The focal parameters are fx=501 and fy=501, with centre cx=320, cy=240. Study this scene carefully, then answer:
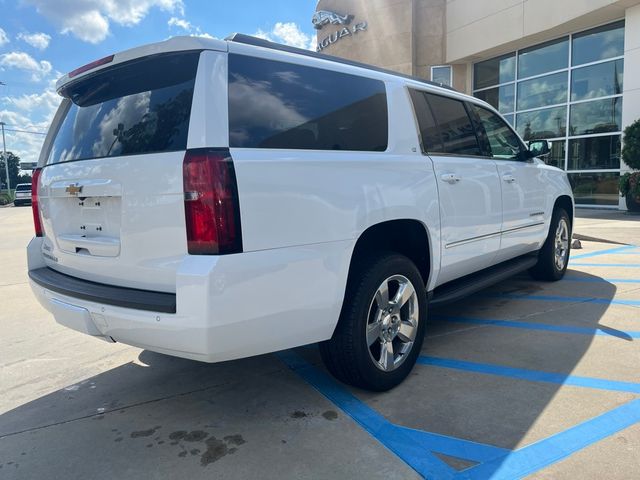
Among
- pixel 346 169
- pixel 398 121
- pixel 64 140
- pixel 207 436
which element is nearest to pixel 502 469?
pixel 207 436

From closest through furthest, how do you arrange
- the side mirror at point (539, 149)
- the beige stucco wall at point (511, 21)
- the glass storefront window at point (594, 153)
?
1. the side mirror at point (539, 149)
2. the beige stucco wall at point (511, 21)
3. the glass storefront window at point (594, 153)

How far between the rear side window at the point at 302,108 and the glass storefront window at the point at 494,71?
17.4 m

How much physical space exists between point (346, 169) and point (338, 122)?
33cm

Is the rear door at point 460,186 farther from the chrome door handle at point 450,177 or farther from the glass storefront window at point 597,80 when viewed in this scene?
the glass storefront window at point 597,80

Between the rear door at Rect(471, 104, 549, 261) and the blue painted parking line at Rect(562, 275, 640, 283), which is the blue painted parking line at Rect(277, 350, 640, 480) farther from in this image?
the blue painted parking line at Rect(562, 275, 640, 283)

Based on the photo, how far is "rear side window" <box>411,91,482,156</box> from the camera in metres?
3.61

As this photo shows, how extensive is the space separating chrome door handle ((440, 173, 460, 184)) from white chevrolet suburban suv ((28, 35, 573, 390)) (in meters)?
0.01

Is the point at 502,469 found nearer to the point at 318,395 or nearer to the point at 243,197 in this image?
the point at 318,395

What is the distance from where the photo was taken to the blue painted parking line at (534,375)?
309cm

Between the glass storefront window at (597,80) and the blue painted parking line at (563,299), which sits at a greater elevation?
the glass storefront window at (597,80)

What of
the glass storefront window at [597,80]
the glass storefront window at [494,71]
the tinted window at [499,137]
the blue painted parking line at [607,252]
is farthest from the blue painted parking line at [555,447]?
the glass storefront window at [494,71]

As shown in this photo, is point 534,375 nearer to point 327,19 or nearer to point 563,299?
point 563,299

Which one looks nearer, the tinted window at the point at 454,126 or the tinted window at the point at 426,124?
the tinted window at the point at 426,124

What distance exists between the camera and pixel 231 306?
2270 millimetres
